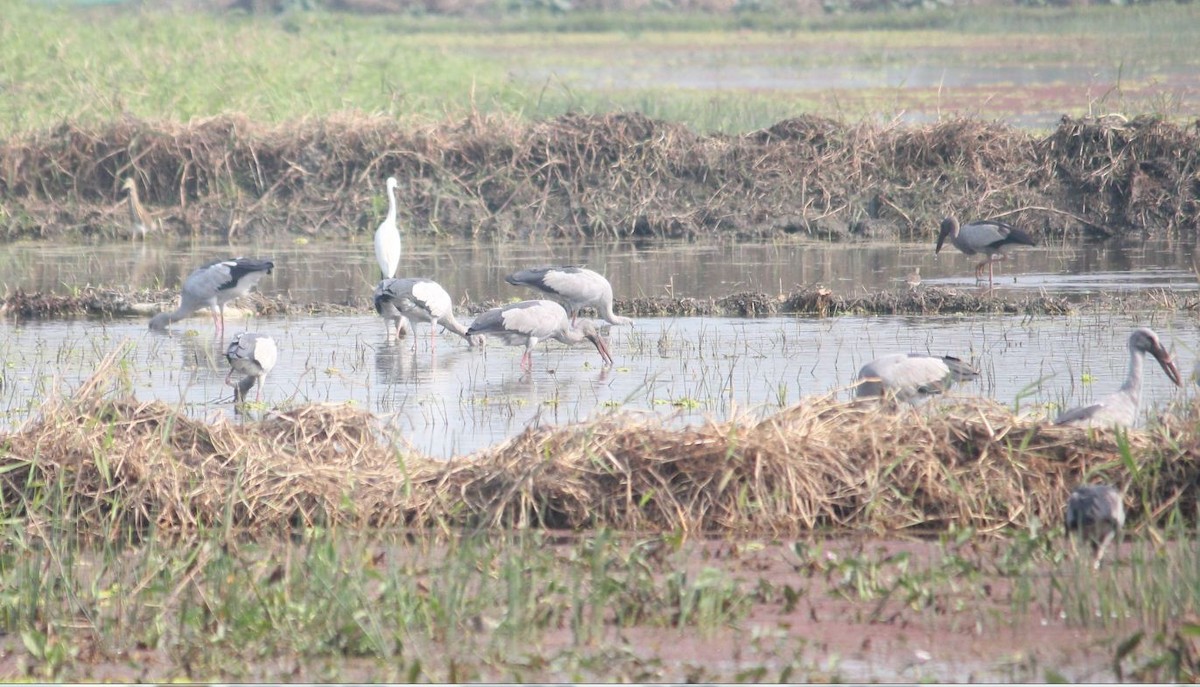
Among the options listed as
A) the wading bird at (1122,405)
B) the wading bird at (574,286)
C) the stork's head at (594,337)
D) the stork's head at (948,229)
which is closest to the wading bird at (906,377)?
the wading bird at (1122,405)

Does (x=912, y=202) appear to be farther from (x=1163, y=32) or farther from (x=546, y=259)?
(x=1163, y=32)

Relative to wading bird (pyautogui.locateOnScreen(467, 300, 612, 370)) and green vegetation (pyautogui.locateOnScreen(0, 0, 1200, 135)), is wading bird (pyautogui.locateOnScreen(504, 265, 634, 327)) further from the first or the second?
green vegetation (pyautogui.locateOnScreen(0, 0, 1200, 135))

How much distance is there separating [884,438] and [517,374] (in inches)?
178

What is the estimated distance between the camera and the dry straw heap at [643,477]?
7160 mm

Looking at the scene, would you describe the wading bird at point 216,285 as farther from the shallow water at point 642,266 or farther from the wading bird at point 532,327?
the wading bird at point 532,327

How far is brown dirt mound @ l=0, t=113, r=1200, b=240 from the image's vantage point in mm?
19234

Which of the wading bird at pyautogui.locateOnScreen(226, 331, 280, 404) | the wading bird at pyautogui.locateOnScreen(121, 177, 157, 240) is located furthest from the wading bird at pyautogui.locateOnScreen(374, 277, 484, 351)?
the wading bird at pyautogui.locateOnScreen(121, 177, 157, 240)

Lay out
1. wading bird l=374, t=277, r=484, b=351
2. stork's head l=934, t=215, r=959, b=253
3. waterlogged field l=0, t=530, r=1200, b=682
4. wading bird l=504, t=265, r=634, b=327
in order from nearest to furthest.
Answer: waterlogged field l=0, t=530, r=1200, b=682 < wading bird l=374, t=277, r=484, b=351 < wading bird l=504, t=265, r=634, b=327 < stork's head l=934, t=215, r=959, b=253

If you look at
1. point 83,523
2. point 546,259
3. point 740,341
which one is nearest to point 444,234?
point 546,259

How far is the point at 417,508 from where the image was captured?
7.23 metres

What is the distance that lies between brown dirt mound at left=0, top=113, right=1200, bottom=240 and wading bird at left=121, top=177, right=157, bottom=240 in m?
0.34

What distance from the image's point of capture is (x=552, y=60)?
46406 millimetres

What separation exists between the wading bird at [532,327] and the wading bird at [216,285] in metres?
2.14

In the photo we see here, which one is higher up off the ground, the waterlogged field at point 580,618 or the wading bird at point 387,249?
the wading bird at point 387,249
